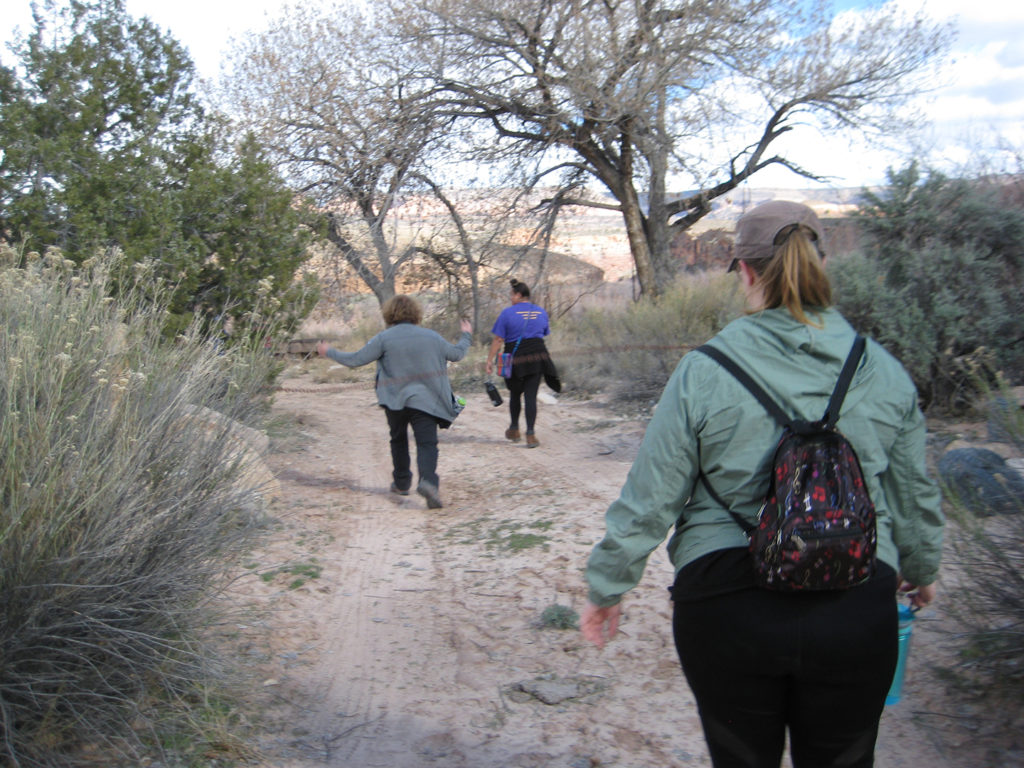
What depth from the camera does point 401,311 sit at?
751cm

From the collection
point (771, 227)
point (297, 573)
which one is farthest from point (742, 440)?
point (297, 573)

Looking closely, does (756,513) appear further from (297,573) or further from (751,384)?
(297,573)

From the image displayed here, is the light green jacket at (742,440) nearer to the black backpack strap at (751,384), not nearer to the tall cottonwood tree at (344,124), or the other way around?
the black backpack strap at (751,384)

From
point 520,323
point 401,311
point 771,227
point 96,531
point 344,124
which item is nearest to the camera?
point 771,227

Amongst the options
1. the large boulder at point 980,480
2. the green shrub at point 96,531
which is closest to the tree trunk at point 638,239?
the large boulder at point 980,480

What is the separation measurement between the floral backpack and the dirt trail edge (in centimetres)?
196

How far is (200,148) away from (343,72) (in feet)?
28.3

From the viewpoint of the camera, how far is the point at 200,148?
31.2 ft

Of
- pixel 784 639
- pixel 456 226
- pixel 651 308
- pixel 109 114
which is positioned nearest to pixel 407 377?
pixel 109 114

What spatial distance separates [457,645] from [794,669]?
2.95 m

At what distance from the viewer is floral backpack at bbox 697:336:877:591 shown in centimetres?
184

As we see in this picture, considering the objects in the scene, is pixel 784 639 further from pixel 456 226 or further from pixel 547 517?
pixel 456 226

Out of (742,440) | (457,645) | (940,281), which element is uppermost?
(940,281)

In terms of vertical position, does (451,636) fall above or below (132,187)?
below
